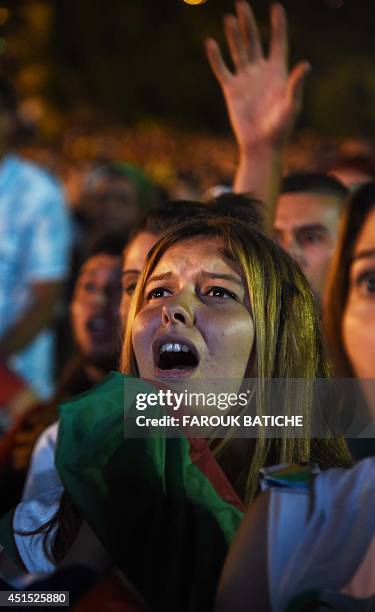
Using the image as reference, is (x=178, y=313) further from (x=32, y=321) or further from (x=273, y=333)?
(x=32, y=321)

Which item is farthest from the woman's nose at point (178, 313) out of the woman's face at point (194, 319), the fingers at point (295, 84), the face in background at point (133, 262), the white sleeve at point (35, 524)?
the fingers at point (295, 84)

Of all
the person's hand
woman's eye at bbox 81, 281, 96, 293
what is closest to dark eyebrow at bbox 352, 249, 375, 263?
the person's hand

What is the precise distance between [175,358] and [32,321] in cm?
191

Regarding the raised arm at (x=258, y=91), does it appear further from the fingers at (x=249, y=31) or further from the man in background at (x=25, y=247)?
the man in background at (x=25, y=247)

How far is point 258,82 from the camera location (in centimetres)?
213

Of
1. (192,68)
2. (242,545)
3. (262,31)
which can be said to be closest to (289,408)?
(242,545)

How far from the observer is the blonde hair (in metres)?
1.62

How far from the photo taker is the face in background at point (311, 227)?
2070 millimetres

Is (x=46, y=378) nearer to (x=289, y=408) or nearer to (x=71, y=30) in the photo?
(x=71, y=30)

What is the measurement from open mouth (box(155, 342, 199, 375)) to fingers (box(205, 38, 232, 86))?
759 millimetres

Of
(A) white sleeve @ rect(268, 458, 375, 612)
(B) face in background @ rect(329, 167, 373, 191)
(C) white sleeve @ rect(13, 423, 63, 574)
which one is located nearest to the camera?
(A) white sleeve @ rect(268, 458, 375, 612)

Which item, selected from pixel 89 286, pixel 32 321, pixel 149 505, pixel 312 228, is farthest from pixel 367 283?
pixel 32 321

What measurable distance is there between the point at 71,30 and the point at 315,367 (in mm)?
3246

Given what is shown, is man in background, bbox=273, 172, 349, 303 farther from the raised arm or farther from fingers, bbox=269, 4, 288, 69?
fingers, bbox=269, 4, 288, 69
